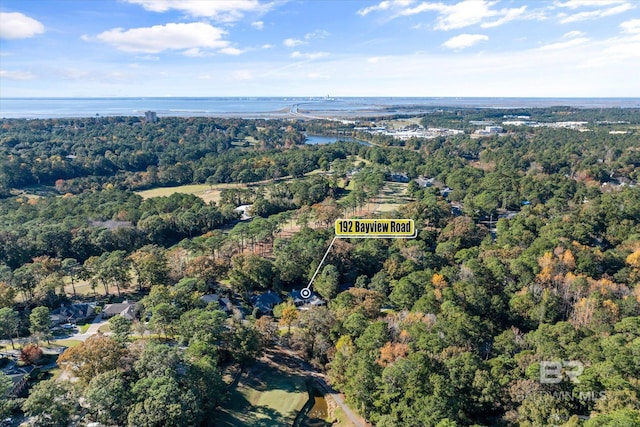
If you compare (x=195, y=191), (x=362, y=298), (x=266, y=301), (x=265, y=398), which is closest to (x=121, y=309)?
(x=266, y=301)

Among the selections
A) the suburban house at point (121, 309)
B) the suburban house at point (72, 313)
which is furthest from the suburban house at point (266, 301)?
the suburban house at point (72, 313)

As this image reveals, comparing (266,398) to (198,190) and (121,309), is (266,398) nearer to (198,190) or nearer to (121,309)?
(121,309)

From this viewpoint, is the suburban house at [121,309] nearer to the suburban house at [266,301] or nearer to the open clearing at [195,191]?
the suburban house at [266,301]

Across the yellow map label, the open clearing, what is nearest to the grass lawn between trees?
the yellow map label

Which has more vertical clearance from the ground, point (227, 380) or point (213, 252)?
point (213, 252)

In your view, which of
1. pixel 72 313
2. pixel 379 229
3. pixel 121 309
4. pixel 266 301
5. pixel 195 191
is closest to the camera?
pixel 72 313

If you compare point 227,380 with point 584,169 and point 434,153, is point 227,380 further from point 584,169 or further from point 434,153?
point 434,153

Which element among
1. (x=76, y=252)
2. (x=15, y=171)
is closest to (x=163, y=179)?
(x=15, y=171)
